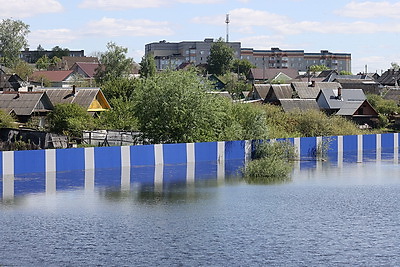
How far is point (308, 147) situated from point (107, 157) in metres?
16.2

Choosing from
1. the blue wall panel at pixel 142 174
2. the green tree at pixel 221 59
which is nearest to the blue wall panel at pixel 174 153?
the blue wall panel at pixel 142 174

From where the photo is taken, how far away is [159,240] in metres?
23.1

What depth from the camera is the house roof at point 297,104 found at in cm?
7279

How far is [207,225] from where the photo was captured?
25719mm

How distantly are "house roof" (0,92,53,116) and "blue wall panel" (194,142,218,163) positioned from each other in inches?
762

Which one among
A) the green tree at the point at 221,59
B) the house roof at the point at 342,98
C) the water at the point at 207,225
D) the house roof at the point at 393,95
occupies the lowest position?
the water at the point at 207,225

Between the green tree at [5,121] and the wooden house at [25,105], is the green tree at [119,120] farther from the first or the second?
the green tree at [5,121]

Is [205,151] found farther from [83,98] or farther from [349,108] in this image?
[349,108]

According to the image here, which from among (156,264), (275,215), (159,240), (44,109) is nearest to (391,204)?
(275,215)

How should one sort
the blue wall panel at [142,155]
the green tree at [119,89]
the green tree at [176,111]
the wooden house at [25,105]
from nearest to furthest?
1. the blue wall panel at [142,155]
2. the green tree at [176,111]
3. the wooden house at [25,105]
4. the green tree at [119,89]

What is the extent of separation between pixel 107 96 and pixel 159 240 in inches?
2101

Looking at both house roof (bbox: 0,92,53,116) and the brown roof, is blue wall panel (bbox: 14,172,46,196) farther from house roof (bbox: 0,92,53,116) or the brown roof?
the brown roof

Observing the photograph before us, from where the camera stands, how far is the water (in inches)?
826

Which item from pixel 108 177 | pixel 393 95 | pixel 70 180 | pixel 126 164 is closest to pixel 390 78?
pixel 393 95
